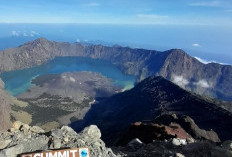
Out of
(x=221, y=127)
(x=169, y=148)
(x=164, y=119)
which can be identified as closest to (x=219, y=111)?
(x=221, y=127)

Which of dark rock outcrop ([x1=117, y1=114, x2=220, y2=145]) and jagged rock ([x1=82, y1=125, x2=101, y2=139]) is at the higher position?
jagged rock ([x1=82, y1=125, x2=101, y2=139])

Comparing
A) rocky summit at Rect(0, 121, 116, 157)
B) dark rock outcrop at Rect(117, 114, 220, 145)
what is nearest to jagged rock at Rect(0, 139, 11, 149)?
rocky summit at Rect(0, 121, 116, 157)

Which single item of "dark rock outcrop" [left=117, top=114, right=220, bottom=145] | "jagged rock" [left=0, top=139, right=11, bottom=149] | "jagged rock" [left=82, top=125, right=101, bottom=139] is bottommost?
"dark rock outcrop" [left=117, top=114, right=220, bottom=145]

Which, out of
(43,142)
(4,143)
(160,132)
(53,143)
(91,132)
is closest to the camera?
(4,143)

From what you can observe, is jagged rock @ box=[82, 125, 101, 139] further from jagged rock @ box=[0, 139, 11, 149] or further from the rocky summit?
jagged rock @ box=[0, 139, 11, 149]

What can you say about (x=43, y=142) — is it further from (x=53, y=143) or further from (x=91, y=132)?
(x=91, y=132)

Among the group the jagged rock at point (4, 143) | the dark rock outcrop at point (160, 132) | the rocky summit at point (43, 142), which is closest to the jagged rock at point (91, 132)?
the rocky summit at point (43, 142)

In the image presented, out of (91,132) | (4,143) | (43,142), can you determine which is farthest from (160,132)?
(4,143)

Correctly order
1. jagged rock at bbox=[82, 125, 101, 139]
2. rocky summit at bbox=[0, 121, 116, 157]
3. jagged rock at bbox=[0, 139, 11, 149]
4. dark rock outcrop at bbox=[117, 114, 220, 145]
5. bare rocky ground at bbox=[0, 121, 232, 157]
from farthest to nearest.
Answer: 1. dark rock outcrop at bbox=[117, 114, 220, 145]
2. jagged rock at bbox=[82, 125, 101, 139]
3. jagged rock at bbox=[0, 139, 11, 149]
4. bare rocky ground at bbox=[0, 121, 232, 157]
5. rocky summit at bbox=[0, 121, 116, 157]

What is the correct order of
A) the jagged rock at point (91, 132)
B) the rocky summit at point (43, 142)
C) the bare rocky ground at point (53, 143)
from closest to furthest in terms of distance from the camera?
the rocky summit at point (43, 142) → the bare rocky ground at point (53, 143) → the jagged rock at point (91, 132)

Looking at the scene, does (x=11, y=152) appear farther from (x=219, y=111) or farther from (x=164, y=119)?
(x=219, y=111)

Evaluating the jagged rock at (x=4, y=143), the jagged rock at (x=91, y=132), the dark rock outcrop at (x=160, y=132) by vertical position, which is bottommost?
the dark rock outcrop at (x=160, y=132)

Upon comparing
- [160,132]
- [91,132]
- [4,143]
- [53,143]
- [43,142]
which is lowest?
[160,132]

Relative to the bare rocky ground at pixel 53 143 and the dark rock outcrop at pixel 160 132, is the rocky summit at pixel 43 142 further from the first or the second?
the dark rock outcrop at pixel 160 132
